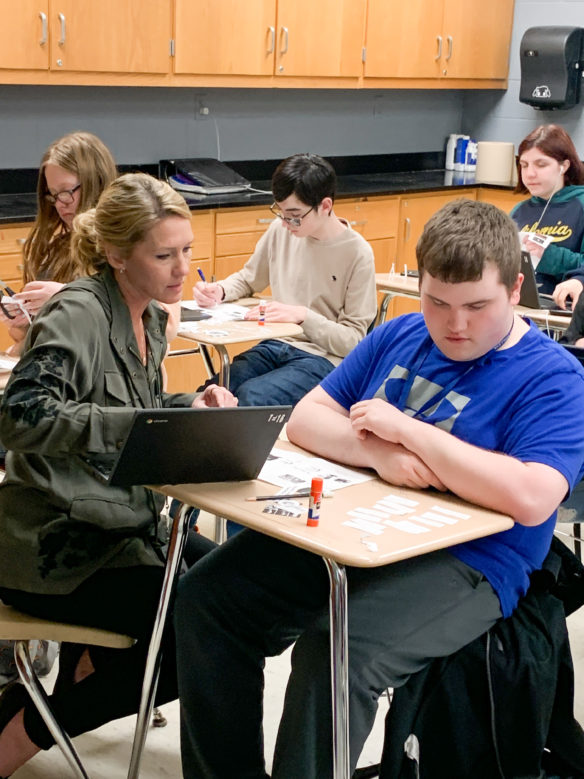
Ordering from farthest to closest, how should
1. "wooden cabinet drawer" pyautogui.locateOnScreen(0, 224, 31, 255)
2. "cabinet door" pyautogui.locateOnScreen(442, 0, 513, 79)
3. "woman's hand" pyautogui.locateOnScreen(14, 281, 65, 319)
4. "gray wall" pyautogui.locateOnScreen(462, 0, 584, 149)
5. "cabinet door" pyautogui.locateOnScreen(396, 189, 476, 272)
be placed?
"gray wall" pyautogui.locateOnScreen(462, 0, 584, 149)
"cabinet door" pyautogui.locateOnScreen(442, 0, 513, 79)
"cabinet door" pyautogui.locateOnScreen(396, 189, 476, 272)
"wooden cabinet drawer" pyautogui.locateOnScreen(0, 224, 31, 255)
"woman's hand" pyautogui.locateOnScreen(14, 281, 65, 319)

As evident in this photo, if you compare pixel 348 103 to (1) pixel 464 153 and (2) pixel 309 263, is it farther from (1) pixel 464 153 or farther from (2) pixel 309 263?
(2) pixel 309 263

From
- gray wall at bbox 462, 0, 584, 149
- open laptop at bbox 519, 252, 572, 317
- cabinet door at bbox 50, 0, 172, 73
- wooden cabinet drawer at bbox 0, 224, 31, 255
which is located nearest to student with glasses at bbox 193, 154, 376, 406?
open laptop at bbox 519, 252, 572, 317

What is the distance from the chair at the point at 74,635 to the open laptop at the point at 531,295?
2.07 metres

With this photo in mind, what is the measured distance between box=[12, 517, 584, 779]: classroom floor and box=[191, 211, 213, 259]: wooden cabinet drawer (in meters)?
2.56

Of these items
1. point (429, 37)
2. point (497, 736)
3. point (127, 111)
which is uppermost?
point (429, 37)

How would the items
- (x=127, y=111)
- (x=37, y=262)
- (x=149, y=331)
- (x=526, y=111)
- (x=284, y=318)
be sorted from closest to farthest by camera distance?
1. (x=149, y=331)
2. (x=37, y=262)
3. (x=284, y=318)
4. (x=127, y=111)
5. (x=526, y=111)

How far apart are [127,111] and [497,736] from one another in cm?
408

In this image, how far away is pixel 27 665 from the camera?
1938 millimetres

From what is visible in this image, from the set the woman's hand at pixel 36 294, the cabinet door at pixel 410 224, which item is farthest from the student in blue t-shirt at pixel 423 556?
the cabinet door at pixel 410 224

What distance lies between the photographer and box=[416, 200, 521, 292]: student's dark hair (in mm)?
1854

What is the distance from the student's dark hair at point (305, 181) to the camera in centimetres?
339

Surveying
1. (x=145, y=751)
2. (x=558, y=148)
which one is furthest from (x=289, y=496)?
(x=558, y=148)

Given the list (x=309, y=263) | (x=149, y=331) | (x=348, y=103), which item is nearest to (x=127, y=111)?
(x=348, y=103)

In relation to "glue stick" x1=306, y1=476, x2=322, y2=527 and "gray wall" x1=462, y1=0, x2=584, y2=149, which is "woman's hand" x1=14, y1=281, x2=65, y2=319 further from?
"gray wall" x1=462, y1=0, x2=584, y2=149
